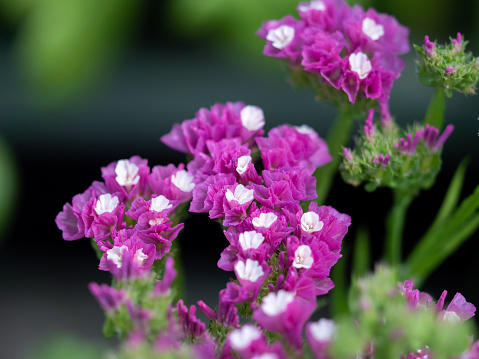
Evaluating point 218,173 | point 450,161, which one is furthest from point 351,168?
point 450,161

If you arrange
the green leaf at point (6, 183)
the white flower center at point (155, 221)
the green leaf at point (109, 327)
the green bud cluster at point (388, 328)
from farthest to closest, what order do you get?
the green leaf at point (6, 183), the white flower center at point (155, 221), the green leaf at point (109, 327), the green bud cluster at point (388, 328)

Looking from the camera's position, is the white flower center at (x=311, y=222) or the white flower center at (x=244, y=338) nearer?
the white flower center at (x=244, y=338)

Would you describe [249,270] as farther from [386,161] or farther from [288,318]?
[386,161]

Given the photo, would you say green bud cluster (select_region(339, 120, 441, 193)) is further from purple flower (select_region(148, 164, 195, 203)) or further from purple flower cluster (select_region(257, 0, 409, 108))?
purple flower (select_region(148, 164, 195, 203))

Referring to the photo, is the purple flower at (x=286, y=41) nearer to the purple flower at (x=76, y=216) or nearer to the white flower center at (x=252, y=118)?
the white flower center at (x=252, y=118)

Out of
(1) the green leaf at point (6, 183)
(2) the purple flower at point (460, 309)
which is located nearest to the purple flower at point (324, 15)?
(2) the purple flower at point (460, 309)

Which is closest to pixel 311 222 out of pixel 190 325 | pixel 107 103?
pixel 190 325

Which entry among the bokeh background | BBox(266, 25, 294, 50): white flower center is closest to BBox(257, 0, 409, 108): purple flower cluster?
BBox(266, 25, 294, 50): white flower center
